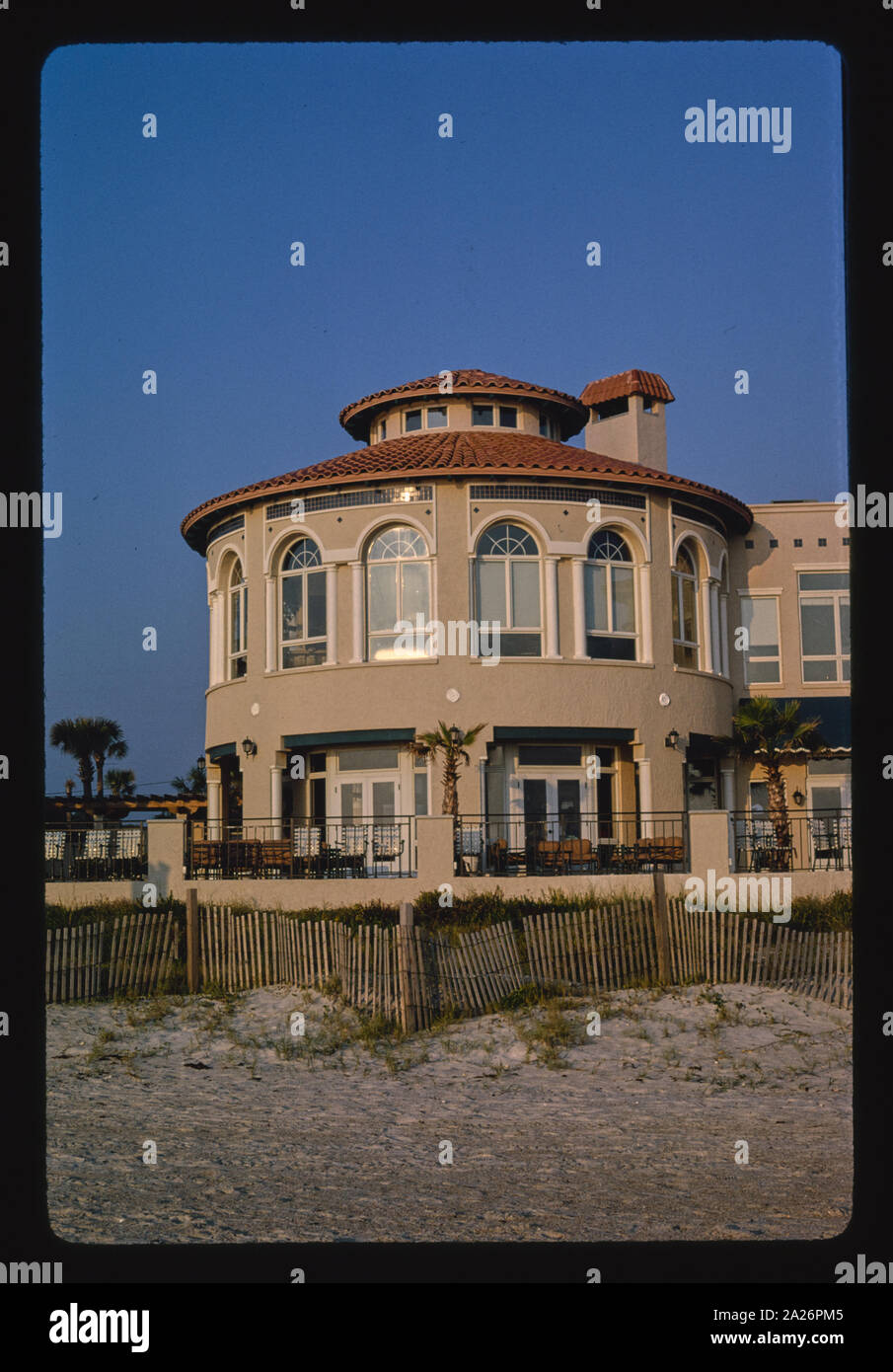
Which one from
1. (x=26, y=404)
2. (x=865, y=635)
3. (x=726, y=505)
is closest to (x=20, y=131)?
(x=26, y=404)

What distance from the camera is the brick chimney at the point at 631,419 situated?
→ 27828 millimetres

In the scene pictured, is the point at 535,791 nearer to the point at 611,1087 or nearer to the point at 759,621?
the point at 759,621

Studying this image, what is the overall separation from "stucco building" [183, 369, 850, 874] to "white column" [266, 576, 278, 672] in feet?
0.17

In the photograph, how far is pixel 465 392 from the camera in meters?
26.2

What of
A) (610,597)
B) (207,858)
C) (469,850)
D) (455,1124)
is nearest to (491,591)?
(610,597)

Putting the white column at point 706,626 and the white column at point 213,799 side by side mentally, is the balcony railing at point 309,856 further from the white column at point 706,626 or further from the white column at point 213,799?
the white column at point 706,626

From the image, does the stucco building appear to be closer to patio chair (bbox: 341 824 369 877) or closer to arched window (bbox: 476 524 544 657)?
arched window (bbox: 476 524 544 657)

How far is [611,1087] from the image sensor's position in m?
11.6

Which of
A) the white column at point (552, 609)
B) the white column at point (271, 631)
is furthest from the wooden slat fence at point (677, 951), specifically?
the white column at point (271, 631)

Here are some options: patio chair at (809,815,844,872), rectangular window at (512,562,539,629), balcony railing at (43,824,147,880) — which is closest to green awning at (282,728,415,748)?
rectangular window at (512,562,539,629)

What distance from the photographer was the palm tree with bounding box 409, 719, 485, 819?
69.3ft

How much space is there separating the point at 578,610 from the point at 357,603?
3.95m

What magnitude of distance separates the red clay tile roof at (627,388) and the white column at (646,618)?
5.81 m
